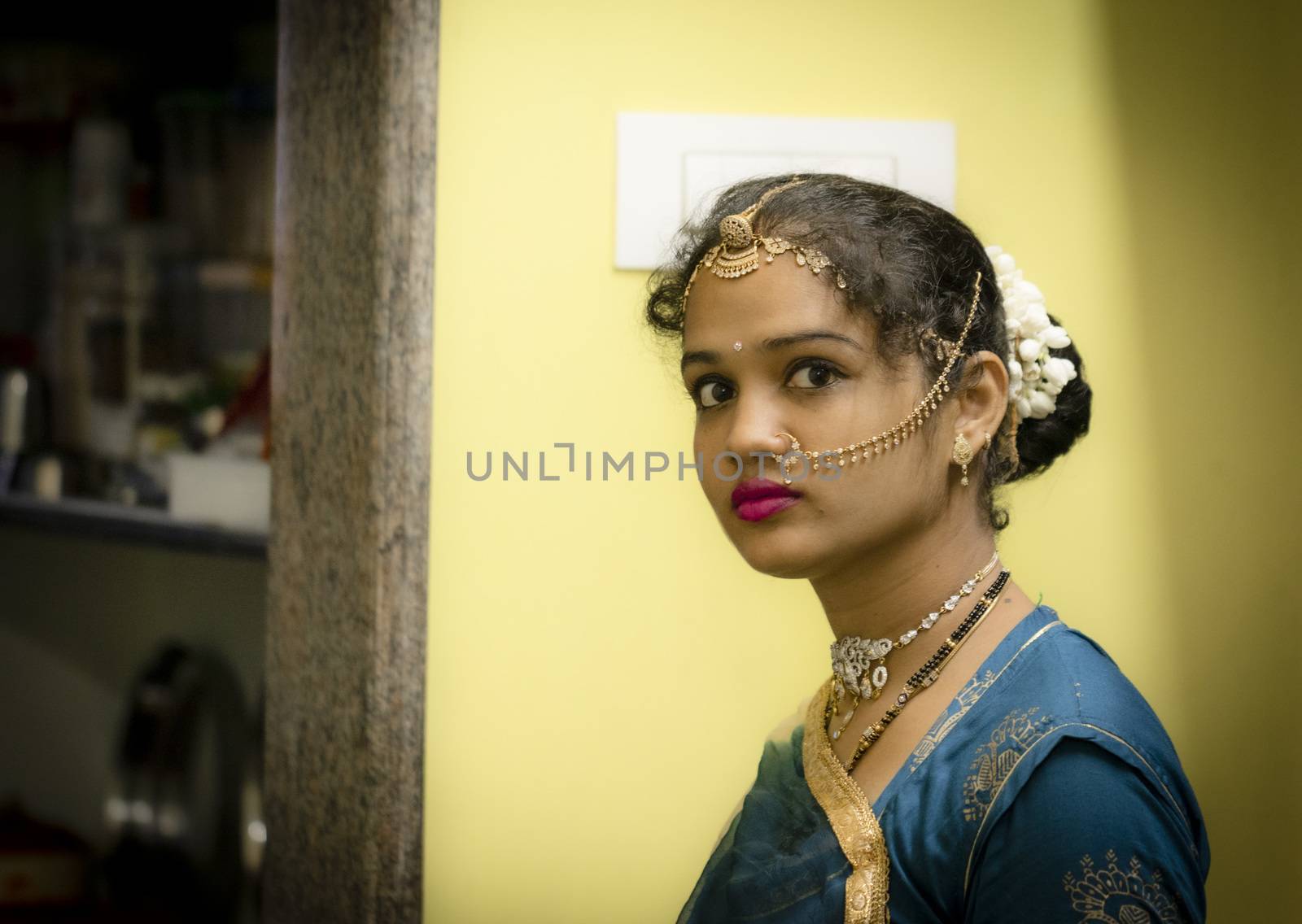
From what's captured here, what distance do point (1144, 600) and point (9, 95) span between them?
83.1 inches

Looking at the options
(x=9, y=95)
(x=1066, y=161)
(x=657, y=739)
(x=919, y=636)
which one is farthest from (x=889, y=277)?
(x=9, y=95)

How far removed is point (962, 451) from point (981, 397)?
49 mm

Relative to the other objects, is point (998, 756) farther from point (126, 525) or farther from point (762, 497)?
point (126, 525)

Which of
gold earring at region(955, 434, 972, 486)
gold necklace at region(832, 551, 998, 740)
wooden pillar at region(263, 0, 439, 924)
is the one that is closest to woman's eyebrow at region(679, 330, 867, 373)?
gold earring at region(955, 434, 972, 486)

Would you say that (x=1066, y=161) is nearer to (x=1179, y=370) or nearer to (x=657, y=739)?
(x=1179, y=370)

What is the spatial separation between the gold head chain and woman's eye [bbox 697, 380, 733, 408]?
7 cm

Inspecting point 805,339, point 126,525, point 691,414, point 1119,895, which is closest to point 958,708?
point 1119,895

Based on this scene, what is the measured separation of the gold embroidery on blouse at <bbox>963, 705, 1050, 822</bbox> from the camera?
70cm

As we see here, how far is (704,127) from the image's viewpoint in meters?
1.09

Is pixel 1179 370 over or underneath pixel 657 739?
over

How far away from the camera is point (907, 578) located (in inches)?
33.4

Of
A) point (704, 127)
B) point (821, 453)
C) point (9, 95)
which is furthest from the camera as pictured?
point (9, 95)

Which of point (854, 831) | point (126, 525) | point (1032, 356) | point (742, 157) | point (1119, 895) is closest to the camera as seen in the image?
point (1119, 895)

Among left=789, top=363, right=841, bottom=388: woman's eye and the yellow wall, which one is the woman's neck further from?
the yellow wall
